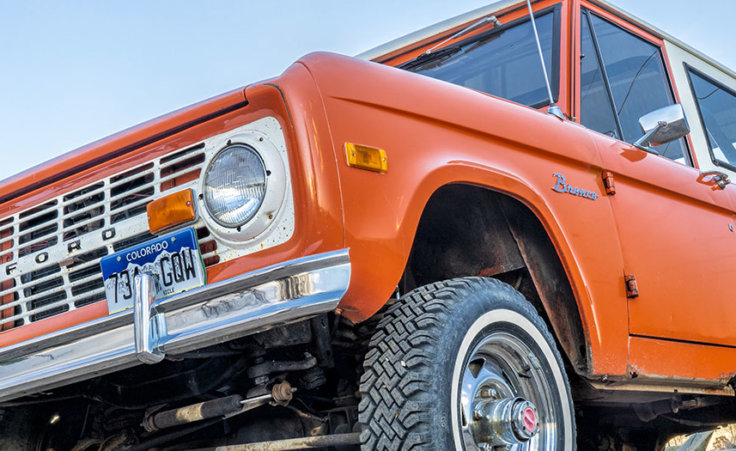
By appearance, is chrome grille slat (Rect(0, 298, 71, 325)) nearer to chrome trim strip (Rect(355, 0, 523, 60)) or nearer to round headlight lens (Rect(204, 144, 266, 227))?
round headlight lens (Rect(204, 144, 266, 227))

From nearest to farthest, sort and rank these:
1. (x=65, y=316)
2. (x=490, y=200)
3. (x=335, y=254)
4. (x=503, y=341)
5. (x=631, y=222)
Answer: (x=335, y=254), (x=65, y=316), (x=503, y=341), (x=490, y=200), (x=631, y=222)

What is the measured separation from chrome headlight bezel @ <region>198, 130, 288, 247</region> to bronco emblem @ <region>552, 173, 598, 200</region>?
1209mm

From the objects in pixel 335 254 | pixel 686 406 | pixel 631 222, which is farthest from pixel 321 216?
pixel 686 406

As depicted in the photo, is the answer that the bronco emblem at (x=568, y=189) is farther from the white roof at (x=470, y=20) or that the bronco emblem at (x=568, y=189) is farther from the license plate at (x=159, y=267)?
the license plate at (x=159, y=267)

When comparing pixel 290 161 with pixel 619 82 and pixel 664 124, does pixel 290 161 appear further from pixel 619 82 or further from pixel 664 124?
pixel 619 82

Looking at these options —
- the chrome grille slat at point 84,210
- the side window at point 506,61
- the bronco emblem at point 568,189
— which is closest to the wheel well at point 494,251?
the bronco emblem at point 568,189

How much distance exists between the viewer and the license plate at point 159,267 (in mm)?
2043

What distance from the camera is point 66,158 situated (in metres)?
2.40

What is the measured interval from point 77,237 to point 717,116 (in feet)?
13.4

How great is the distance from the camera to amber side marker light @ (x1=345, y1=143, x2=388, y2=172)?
2.07 meters

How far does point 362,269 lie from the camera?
201cm

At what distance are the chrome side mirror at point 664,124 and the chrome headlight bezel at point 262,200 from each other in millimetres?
1941

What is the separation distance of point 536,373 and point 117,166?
4.94 feet

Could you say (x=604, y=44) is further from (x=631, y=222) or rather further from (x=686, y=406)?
(x=686, y=406)
